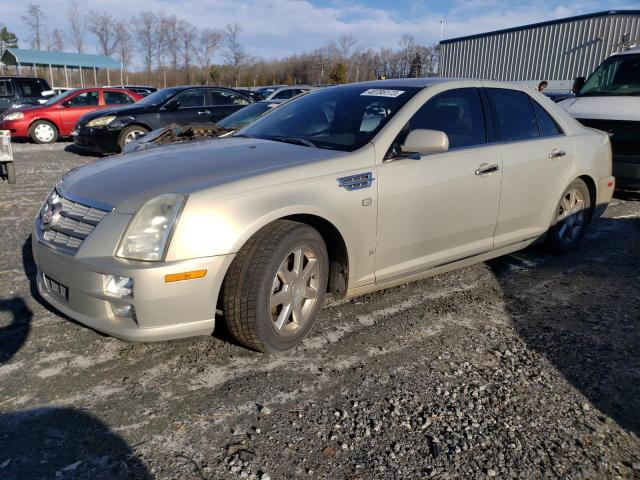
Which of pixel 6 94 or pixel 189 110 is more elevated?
pixel 6 94

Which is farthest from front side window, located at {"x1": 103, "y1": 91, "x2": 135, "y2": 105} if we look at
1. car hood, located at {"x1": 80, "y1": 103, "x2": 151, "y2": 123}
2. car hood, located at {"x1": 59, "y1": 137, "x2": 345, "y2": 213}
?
car hood, located at {"x1": 59, "y1": 137, "x2": 345, "y2": 213}

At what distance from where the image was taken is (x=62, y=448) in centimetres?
220

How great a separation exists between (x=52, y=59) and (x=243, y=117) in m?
51.4

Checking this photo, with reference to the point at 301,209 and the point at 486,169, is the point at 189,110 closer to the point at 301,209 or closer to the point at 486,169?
the point at 486,169

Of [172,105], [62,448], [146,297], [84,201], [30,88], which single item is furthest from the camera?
[30,88]

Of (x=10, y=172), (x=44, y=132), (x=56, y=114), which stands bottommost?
(x=10, y=172)

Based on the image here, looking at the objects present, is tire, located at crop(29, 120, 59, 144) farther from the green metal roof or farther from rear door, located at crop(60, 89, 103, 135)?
the green metal roof

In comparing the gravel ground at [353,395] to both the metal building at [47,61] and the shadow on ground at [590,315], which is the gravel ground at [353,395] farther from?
the metal building at [47,61]

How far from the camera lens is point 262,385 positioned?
8.95 ft

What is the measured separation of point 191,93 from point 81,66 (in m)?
46.9

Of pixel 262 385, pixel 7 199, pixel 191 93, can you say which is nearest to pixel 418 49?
pixel 191 93

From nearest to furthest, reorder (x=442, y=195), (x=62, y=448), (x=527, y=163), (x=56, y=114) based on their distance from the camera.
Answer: (x=62, y=448) < (x=442, y=195) < (x=527, y=163) < (x=56, y=114)

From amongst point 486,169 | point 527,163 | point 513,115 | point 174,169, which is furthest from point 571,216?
point 174,169

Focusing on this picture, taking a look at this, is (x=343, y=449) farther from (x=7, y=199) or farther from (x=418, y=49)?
(x=418, y=49)
